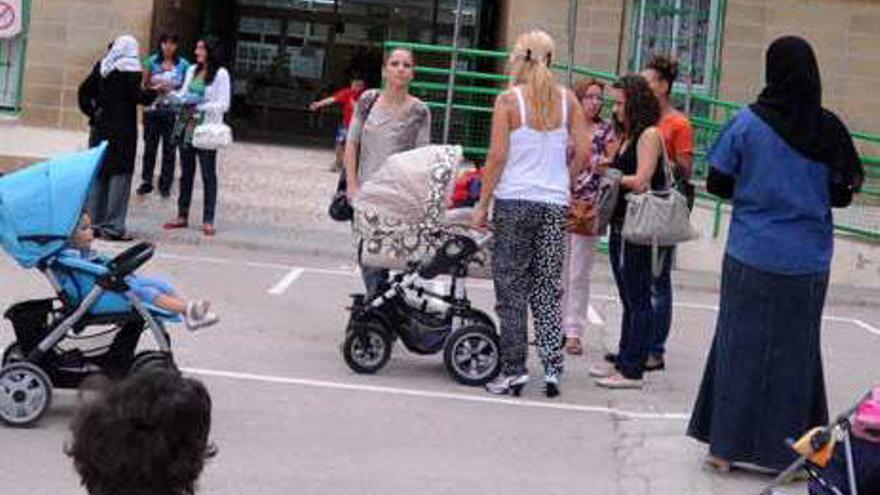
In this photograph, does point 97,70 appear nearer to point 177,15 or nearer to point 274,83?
point 177,15

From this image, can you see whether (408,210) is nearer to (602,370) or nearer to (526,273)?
(526,273)

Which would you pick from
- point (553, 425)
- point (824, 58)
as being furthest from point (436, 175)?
point (824, 58)

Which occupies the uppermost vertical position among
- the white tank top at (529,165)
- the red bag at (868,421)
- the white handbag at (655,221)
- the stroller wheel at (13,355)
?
the white tank top at (529,165)

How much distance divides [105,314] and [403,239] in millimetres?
1927

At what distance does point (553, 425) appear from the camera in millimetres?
7750

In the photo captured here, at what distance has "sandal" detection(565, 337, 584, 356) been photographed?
9680 millimetres

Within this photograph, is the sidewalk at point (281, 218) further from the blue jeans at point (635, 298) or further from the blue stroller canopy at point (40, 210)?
the blue stroller canopy at point (40, 210)

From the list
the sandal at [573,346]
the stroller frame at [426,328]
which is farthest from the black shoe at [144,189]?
the stroller frame at [426,328]

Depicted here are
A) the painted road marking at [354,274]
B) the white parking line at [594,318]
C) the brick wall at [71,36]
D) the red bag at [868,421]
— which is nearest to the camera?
the red bag at [868,421]

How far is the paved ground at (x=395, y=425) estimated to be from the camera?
6566mm

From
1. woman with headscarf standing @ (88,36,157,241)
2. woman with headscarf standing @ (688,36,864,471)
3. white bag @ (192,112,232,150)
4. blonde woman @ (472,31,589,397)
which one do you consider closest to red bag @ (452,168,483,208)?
blonde woman @ (472,31,589,397)

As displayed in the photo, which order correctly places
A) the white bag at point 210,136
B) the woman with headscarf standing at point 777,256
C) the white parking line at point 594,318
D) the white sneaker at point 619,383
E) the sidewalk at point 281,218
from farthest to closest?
the sidewalk at point 281,218
the white bag at point 210,136
the white parking line at point 594,318
the white sneaker at point 619,383
the woman with headscarf standing at point 777,256

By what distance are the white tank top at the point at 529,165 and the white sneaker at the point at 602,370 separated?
4.57 ft

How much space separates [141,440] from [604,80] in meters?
14.6
